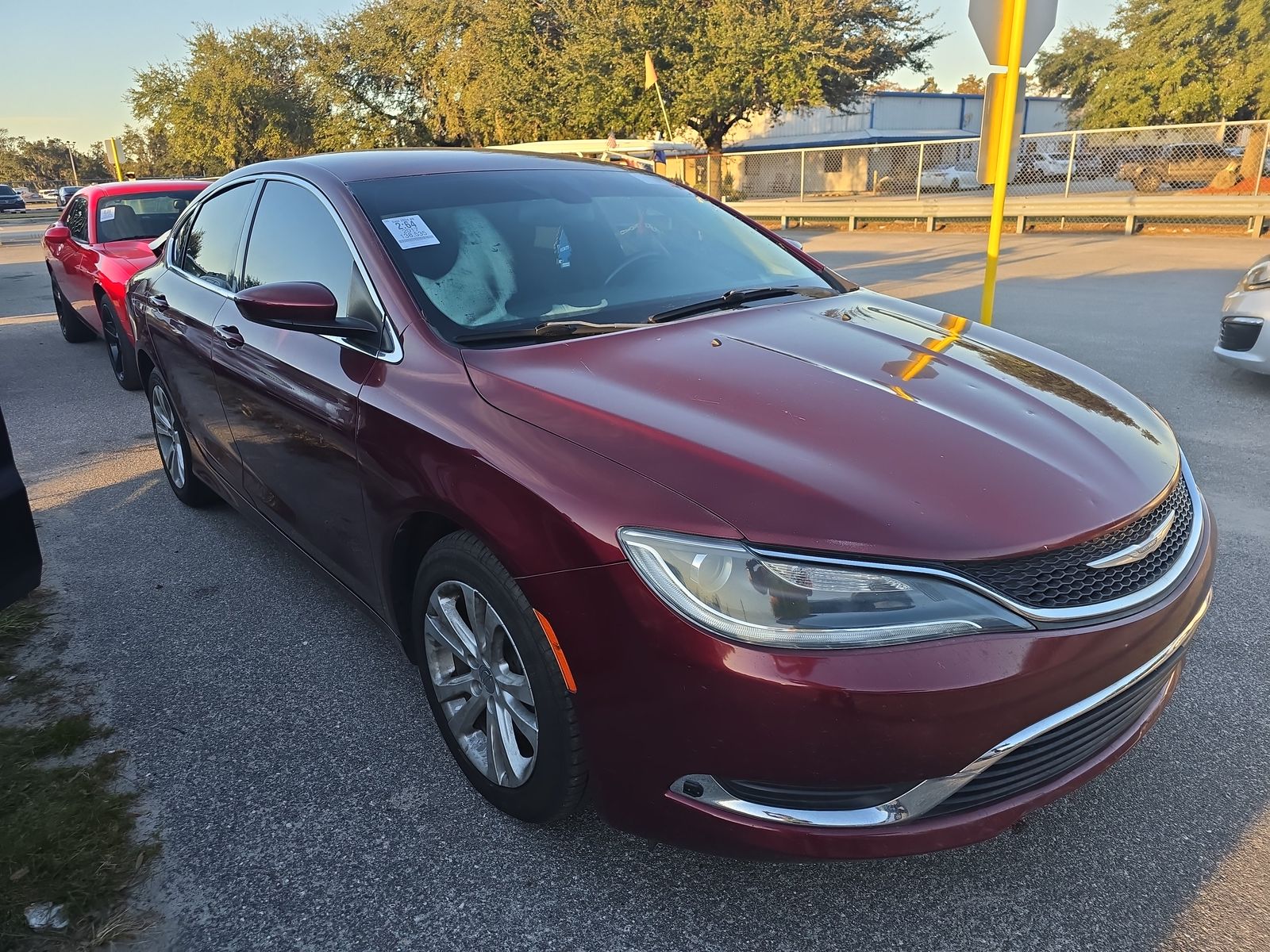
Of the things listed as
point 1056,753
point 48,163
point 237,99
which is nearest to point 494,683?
point 1056,753

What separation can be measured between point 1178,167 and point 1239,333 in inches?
556

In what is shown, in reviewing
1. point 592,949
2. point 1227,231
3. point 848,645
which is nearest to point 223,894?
point 592,949

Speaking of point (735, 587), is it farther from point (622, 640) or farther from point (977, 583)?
point (977, 583)

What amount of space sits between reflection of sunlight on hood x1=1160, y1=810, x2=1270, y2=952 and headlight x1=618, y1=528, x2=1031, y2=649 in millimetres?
898

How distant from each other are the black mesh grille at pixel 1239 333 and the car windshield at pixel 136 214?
338 inches

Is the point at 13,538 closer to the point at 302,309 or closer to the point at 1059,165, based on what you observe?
the point at 302,309

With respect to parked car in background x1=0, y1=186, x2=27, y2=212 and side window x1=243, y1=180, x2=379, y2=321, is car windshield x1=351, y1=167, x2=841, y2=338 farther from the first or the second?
parked car in background x1=0, y1=186, x2=27, y2=212

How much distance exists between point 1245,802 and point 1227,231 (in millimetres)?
17894

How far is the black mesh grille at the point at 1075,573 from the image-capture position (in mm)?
1776

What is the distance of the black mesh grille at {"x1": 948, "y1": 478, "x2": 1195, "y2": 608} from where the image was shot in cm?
178

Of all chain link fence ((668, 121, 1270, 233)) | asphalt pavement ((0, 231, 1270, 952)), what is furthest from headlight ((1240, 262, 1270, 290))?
chain link fence ((668, 121, 1270, 233))

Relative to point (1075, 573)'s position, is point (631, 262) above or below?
above

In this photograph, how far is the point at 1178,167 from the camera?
57.2 ft

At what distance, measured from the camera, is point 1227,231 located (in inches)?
653
